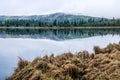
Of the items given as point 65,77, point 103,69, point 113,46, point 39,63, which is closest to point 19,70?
point 39,63

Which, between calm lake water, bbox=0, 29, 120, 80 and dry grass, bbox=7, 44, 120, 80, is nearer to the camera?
dry grass, bbox=7, 44, 120, 80

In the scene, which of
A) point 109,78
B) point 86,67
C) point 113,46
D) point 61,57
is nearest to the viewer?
point 109,78

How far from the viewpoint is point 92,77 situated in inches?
505

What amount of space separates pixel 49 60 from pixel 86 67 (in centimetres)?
168

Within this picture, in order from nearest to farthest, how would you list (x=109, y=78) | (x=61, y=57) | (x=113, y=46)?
1. (x=109, y=78)
2. (x=61, y=57)
3. (x=113, y=46)

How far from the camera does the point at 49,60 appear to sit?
581 inches

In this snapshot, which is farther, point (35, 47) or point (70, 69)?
point (35, 47)

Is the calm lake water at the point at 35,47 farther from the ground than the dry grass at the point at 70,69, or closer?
closer

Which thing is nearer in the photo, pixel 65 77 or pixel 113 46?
pixel 65 77

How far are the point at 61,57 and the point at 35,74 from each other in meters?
3.30

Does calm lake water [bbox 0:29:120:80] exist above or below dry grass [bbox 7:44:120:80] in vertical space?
below

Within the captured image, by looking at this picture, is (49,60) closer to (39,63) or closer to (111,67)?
(39,63)

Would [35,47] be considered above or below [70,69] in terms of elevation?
below

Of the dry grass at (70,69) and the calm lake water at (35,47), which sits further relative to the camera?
the calm lake water at (35,47)
